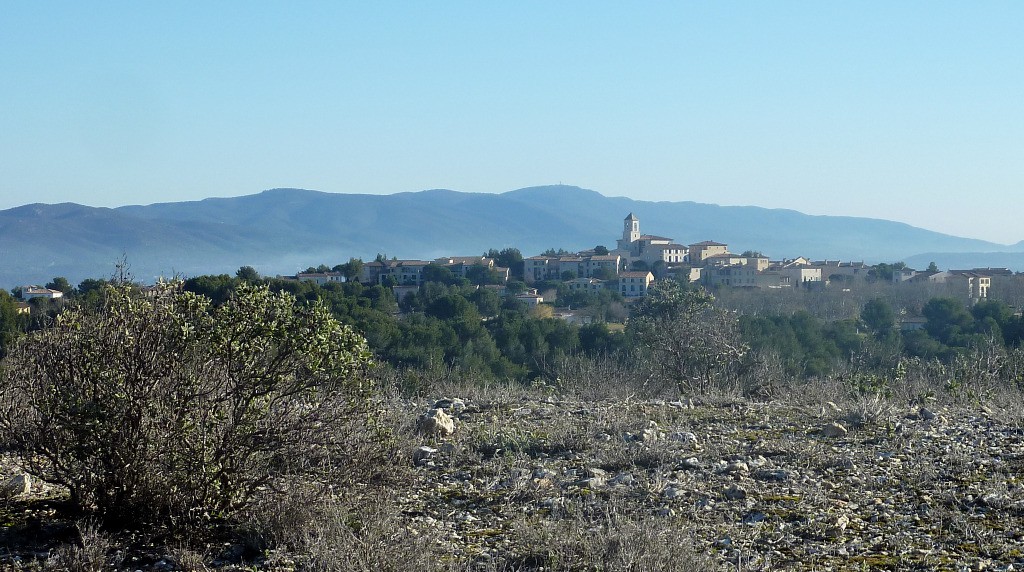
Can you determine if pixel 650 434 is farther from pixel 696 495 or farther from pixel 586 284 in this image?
pixel 586 284

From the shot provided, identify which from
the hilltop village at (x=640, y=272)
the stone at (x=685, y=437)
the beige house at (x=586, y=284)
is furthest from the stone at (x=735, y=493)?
the beige house at (x=586, y=284)

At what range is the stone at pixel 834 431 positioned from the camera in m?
7.88

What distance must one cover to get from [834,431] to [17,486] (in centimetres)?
609

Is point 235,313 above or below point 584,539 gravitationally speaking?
above

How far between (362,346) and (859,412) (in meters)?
4.88

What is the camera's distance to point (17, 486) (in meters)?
5.90

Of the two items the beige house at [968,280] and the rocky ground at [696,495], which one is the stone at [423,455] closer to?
the rocky ground at [696,495]

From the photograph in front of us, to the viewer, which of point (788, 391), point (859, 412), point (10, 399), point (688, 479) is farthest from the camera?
point (788, 391)

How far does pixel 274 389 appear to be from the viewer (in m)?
5.16

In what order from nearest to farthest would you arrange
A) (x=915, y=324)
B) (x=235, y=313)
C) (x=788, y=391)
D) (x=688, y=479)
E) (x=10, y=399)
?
1. (x=235, y=313)
2. (x=10, y=399)
3. (x=688, y=479)
4. (x=788, y=391)
5. (x=915, y=324)

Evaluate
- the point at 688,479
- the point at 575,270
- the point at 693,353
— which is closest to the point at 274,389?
the point at 688,479

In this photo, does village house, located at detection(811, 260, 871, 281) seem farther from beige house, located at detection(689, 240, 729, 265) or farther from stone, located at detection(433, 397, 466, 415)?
stone, located at detection(433, 397, 466, 415)

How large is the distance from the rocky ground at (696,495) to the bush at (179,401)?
41 centimetres

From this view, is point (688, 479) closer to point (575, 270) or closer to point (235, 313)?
point (235, 313)
